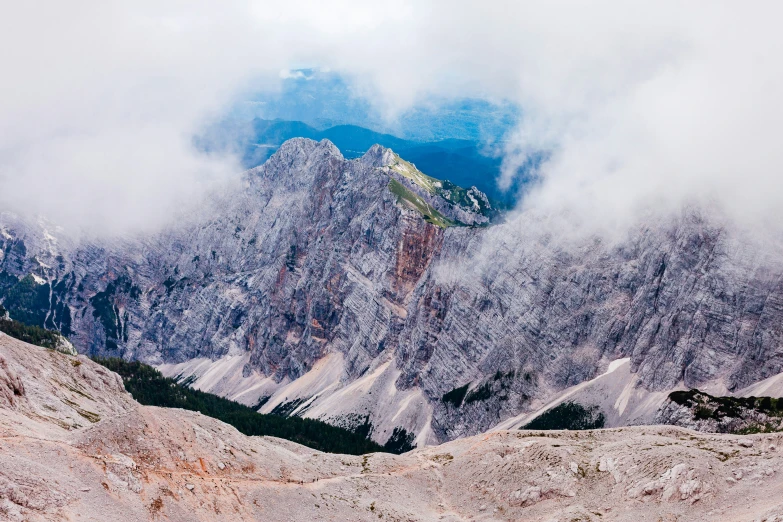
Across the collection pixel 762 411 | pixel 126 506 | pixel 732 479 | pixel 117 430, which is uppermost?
pixel 762 411

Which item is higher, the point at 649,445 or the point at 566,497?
the point at 649,445

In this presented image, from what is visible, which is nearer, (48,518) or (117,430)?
(48,518)

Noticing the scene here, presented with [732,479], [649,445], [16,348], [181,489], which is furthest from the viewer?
[16,348]

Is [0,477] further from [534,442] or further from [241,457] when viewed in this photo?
[534,442]

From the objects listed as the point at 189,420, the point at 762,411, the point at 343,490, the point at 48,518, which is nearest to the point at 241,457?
the point at 189,420

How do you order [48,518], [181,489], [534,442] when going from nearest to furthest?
[48,518] < [181,489] < [534,442]

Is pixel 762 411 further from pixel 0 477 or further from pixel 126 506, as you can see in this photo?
pixel 0 477
